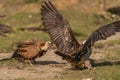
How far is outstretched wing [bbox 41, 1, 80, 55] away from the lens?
12.8 meters

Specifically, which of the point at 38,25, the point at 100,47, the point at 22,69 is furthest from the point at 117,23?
the point at 38,25

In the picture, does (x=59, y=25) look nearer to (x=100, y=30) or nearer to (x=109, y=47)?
(x=100, y=30)

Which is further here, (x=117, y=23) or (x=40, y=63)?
(x=40, y=63)

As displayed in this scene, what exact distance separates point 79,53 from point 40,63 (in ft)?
7.61

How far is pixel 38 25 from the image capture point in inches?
958

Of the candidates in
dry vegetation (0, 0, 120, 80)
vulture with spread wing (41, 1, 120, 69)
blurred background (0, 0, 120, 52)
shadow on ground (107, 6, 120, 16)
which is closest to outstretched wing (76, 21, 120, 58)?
vulture with spread wing (41, 1, 120, 69)

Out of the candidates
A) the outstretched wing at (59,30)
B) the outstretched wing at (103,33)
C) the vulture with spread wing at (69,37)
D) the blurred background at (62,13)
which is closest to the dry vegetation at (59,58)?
the blurred background at (62,13)

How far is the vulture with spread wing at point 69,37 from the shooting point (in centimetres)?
1212

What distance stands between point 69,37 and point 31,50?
1158 mm

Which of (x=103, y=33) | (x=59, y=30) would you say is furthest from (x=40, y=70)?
(x=103, y=33)

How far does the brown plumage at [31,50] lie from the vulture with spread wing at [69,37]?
35 cm

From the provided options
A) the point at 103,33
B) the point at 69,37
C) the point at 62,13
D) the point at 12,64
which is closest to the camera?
the point at 103,33

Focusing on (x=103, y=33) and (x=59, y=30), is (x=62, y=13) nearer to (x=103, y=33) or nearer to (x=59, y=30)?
(x=59, y=30)

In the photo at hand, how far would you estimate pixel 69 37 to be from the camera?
42.4 feet
